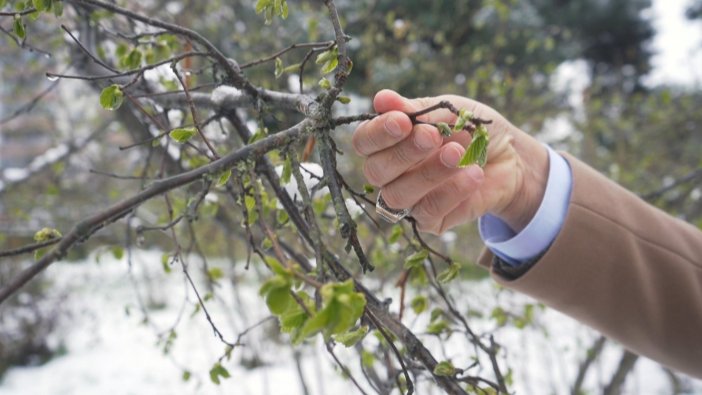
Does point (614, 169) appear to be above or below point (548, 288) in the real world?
above

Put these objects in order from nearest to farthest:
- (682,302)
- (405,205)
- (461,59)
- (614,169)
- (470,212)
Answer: (405,205)
(470,212)
(682,302)
(614,169)
(461,59)

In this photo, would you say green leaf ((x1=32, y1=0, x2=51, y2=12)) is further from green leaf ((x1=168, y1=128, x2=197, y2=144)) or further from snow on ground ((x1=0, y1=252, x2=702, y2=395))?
snow on ground ((x1=0, y1=252, x2=702, y2=395))

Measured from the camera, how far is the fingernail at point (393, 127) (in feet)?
2.31

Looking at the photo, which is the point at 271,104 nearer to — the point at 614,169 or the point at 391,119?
the point at 391,119

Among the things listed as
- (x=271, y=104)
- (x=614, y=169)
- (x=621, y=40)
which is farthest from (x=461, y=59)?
(x=621, y=40)

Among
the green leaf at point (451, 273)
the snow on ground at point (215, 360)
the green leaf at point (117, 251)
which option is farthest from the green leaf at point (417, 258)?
the snow on ground at point (215, 360)

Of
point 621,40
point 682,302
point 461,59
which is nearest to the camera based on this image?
point 682,302

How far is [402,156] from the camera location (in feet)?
2.56

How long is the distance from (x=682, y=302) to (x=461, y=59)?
3702mm

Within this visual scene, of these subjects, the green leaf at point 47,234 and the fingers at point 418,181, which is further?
the fingers at point 418,181

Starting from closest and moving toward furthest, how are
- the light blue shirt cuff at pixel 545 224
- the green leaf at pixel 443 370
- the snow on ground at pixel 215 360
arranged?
the green leaf at pixel 443 370
the light blue shirt cuff at pixel 545 224
the snow on ground at pixel 215 360

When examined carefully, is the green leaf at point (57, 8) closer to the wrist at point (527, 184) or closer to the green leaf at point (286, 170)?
the green leaf at point (286, 170)

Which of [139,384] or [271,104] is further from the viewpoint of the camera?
[139,384]

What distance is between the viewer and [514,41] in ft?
16.5
